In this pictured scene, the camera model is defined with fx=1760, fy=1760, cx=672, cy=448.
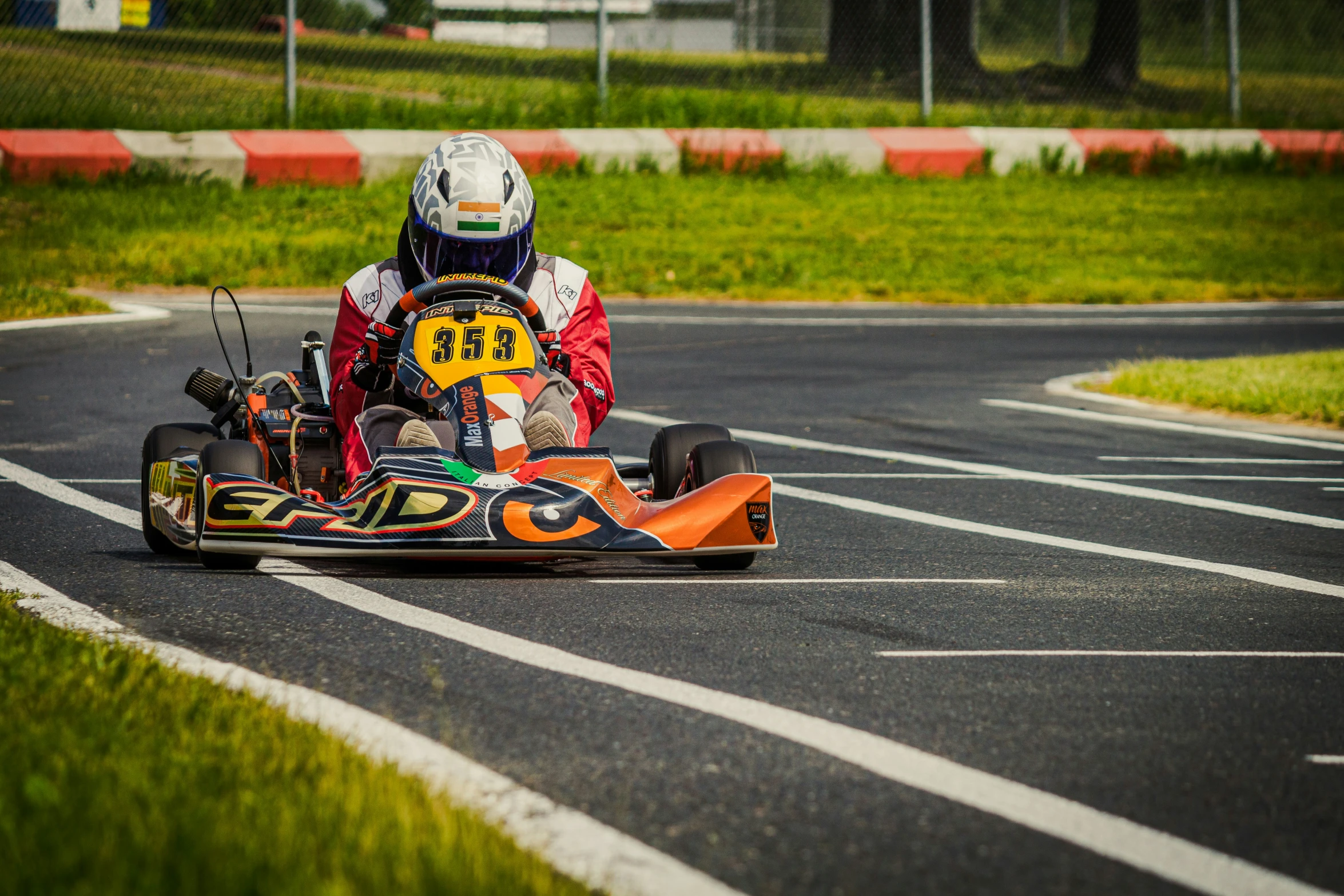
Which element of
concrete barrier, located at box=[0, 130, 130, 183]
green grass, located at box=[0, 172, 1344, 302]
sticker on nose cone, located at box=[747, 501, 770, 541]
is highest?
concrete barrier, located at box=[0, 130, 130, 183]

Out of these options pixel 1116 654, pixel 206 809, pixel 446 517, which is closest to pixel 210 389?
pixel 446 517

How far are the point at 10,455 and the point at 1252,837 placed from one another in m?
6.77

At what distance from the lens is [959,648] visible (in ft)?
16.2

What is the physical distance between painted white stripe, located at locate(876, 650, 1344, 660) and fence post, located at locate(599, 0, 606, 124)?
16415 millimetres

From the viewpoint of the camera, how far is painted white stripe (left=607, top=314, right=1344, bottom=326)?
14.8 metres

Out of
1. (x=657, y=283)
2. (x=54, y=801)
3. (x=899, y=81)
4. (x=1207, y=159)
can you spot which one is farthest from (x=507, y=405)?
(x=1207, y=159)

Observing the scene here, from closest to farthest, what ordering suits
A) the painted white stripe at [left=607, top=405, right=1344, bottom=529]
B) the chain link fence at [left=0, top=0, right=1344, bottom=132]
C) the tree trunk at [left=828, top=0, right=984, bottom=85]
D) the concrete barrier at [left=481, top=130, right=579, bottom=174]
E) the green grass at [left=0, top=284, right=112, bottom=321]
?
1. the painted white stripe at [left=607, top=405, right=1344, bottom=529]
2. the green grass at [left=0, top=284, right=112, bottom=321]
3. the chain link fence at [left=0, top=0, right=1344, bottom=132]
4. the concrete barrier at [left=481, top=130, right=579, bottom=174]
5. the tree trunk at [left=828, top=0, right=984, bottom=85]

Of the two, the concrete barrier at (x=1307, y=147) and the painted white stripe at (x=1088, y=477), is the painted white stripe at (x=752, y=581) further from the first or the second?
the concrete barrier at (x=1307, y=147)

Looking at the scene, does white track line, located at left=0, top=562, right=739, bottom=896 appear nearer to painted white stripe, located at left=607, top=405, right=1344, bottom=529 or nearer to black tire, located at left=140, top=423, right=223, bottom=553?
black tire, located at left=140, top=423, right=223, bottom=553

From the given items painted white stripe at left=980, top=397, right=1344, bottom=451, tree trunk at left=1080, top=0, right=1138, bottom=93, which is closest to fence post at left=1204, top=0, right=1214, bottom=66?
tree trunk at left=1080, top=0, right=1138, bottom=93

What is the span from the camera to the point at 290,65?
737 inches

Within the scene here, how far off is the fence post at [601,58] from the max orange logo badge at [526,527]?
15.5m

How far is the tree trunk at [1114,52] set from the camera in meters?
23.5

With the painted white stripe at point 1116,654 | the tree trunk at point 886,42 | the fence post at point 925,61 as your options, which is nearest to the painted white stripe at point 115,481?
the painted white stripe at point 1116,654
